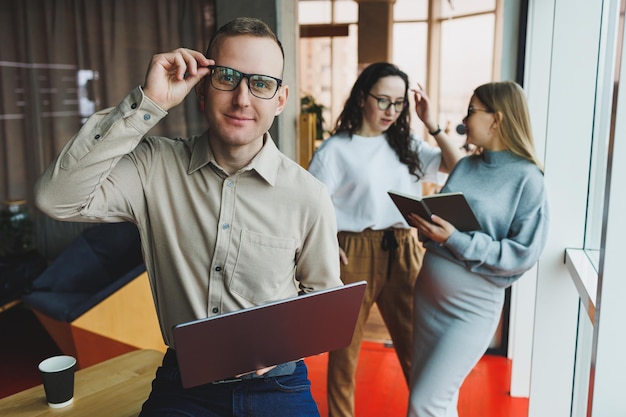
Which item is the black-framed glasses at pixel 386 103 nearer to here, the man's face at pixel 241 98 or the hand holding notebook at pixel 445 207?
the hand holding notebook at pixel 445 207

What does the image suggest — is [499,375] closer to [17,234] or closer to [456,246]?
[456,246]

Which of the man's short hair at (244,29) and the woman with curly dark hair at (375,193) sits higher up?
the man's short hair at (244,29)

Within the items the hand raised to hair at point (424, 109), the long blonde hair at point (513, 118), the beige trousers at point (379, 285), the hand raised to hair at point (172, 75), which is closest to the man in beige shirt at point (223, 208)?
the hand raised to hair at point (172, 75)

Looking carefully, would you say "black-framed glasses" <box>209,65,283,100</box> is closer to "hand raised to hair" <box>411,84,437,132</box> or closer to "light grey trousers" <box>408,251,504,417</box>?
"light grey trousers" <box>408,251,504,417</box>

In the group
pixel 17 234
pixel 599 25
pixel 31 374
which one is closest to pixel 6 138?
pixel 17 234

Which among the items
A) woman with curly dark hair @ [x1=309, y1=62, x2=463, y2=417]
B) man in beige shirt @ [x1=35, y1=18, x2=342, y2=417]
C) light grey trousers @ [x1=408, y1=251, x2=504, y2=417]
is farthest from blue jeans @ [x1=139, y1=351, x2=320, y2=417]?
woman with curly dark hair @ [x1=309, y1=62, x2=463, y2=417]

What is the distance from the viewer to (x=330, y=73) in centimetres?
358

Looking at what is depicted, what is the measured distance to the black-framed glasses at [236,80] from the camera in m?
1.33

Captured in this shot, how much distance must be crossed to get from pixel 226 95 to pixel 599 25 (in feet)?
5.86

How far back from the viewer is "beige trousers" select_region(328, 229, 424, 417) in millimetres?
2555

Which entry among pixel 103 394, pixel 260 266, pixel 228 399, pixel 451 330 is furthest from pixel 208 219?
pixel 451 330

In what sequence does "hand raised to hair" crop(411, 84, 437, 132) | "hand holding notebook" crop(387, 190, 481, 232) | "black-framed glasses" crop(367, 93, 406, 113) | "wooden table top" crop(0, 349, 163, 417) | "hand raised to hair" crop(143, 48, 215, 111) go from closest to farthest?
1. "hand raised to hair" crop(143, 48, 215, 111)
2. "wooden table top" crop(0, 349, 163, 417)
3. "hand holding notebook" crop(387, 190, 481, 232)
4. "black-framed glasses" crop(367, 93, 406, 113)
5. "hand raised to hair" crop(411, 84, 437, 132)

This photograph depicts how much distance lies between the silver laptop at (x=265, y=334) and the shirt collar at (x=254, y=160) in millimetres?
379

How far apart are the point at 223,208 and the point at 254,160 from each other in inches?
5.7
